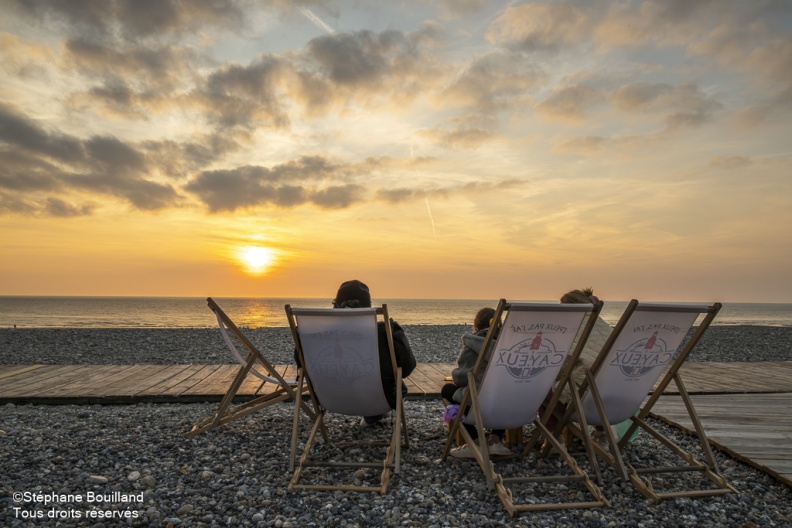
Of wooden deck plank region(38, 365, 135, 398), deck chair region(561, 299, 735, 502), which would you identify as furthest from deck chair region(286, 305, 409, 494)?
wooden deck plank region(38, 365, 135, 398)

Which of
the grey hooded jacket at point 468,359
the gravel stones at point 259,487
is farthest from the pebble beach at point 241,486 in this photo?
the grey hooded jacket at point 468,359

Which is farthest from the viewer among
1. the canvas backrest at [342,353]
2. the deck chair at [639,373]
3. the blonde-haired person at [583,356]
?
the blonde-haired person at [583,356]

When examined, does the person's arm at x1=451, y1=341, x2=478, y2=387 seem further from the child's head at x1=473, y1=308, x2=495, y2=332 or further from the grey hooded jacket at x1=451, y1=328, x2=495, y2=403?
the child's head at x1=473, y1=308, x2=495, y2=332

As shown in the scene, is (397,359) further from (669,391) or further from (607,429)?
(669,391)

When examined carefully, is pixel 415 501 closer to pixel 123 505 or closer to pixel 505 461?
pixel 505 461

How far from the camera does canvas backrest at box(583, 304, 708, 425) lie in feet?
10.3

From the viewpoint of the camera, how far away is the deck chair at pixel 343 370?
3281mm

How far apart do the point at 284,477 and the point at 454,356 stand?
8958 mm

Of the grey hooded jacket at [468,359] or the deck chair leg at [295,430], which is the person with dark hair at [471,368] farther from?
the deck chair leg at [295,430]

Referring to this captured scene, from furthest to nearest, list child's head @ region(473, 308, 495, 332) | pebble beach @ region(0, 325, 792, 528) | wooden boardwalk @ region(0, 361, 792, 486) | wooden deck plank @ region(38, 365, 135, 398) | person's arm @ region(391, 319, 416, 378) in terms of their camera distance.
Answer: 1. wooden deck plank @ region(38, 365, 135, 398)
2. wooden boardwalk @ region(0, 361, 792, 486)
3. person's arm @ region(391, 319, 416, 378)
4. child's head @ region(473, 308, 495, 332)
5. pebble beach @ region(0, 325, 792, 528)

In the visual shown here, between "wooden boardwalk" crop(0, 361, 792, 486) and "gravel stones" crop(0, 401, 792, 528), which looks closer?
"gravel stones" crop(0, 401, 792, 528)

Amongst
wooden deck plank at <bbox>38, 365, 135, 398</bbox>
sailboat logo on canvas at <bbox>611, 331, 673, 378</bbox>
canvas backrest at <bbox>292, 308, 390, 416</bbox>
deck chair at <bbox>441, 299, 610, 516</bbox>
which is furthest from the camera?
wooden deck plank at <bbox>38, 365, 135, 398</bbox>

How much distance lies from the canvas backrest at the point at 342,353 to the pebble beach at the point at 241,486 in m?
0.59

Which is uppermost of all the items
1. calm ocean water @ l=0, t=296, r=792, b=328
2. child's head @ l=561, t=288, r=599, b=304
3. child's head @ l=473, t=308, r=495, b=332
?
child's head @ l=561, t=288, r=599, b=304
